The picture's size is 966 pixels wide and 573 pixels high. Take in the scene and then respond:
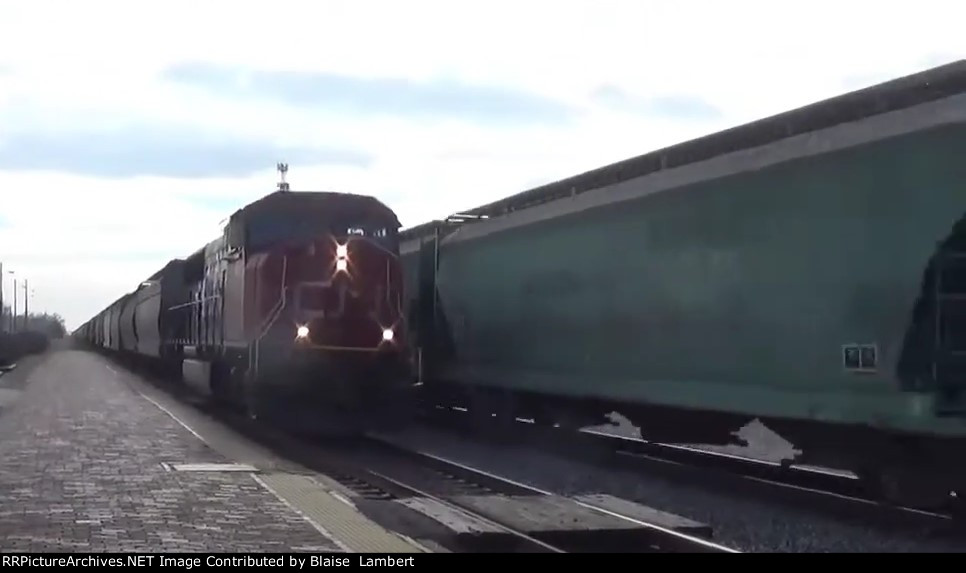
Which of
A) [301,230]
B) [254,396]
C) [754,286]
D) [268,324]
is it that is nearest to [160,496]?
[754,286]

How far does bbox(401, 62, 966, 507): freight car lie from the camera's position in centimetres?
986

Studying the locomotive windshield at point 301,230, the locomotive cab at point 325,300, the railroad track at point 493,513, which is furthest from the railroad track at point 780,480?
the locomotive windshield at point 301,230

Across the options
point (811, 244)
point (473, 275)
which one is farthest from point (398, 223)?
point (811, 244)

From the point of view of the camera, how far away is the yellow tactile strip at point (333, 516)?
8484 mm

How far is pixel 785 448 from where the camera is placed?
16.2 m

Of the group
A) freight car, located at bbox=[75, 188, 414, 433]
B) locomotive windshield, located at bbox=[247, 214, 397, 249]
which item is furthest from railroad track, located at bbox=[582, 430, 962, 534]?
locomotive windshield, located at bbox=[247, 214, 397, 249]

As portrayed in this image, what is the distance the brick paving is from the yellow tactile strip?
146mm

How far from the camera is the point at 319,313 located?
58.7 ft

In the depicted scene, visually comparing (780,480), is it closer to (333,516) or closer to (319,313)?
(333,516)

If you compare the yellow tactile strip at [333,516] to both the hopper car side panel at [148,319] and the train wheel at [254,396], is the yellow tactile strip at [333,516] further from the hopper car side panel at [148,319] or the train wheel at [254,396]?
the hopper car side panel at [148,319]

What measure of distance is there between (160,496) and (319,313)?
6.97 meters

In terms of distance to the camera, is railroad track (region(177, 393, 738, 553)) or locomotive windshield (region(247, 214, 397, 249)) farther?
locomotive windshield (region(247, 214, 397, 249))

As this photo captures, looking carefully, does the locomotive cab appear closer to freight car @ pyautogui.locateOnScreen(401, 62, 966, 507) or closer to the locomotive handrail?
the locomotive handrail

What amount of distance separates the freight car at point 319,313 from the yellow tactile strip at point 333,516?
444 centimetres
